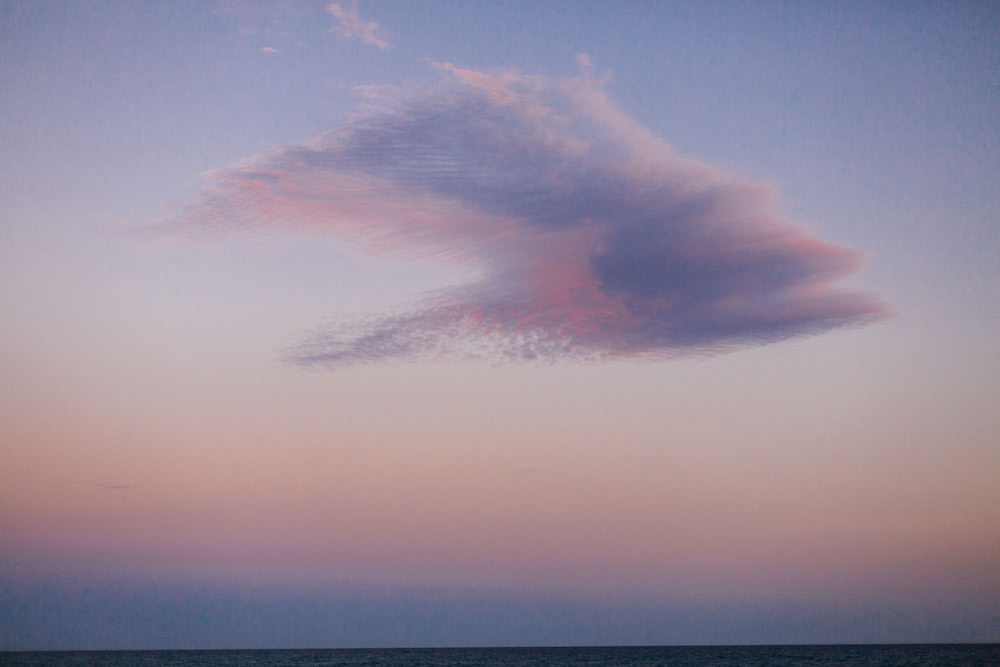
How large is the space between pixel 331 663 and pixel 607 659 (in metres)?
32.1

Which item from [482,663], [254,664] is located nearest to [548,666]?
[482,663]

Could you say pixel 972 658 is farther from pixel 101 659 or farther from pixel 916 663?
pixel 101 659

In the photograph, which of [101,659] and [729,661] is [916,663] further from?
[101,659]

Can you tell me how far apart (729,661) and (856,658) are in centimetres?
1759

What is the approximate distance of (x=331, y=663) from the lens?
120812 mm

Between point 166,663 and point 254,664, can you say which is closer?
point 254,664

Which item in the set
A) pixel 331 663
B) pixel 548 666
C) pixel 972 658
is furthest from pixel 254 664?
pixel 972 658

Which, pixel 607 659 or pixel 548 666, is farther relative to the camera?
pixel 607 659

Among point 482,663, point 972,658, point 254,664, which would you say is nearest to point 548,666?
point 482,663

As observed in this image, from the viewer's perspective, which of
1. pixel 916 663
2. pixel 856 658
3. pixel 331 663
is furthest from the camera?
pixel 856 658

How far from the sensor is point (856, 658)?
423ft

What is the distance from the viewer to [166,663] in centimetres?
12988

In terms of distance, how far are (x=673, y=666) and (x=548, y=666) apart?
13.1 metres

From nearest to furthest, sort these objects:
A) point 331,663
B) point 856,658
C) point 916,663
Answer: point 916,663
point 331,663
point 856,658
